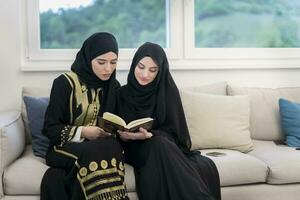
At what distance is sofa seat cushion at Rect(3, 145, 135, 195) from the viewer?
2121 millimetres

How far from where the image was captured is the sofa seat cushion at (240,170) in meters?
2.32

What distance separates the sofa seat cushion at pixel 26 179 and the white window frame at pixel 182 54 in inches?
37.7

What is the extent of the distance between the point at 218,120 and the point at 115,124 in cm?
90

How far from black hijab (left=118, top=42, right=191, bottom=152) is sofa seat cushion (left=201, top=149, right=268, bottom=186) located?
229mm

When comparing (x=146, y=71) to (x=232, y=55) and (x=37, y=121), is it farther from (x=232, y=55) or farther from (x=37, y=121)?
(x=232, y=55)

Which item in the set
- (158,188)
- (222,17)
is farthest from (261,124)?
(158,188)

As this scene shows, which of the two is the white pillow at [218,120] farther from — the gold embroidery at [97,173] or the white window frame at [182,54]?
the gold embroidery at [97,173]

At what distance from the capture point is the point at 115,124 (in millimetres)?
2066

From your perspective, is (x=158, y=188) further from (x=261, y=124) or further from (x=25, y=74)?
(x=25, y=74)

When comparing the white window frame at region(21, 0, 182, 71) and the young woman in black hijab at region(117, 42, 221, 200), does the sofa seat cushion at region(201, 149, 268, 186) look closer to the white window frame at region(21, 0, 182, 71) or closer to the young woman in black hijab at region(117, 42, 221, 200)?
the young woman in black hijab at region(117, 42, 221, 200)

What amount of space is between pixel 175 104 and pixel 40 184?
0.88 metres

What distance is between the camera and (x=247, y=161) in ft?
7.89

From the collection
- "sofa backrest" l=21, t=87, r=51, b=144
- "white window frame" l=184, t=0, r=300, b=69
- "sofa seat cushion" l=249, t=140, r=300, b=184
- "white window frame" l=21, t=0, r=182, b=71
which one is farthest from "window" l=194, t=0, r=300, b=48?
"sofa backrest" l=21, t=87, r=51, b=144

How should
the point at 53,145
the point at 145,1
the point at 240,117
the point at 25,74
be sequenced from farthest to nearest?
the point at 145,1
the point at 25,74
the point at 240,117
the point at 53,145
